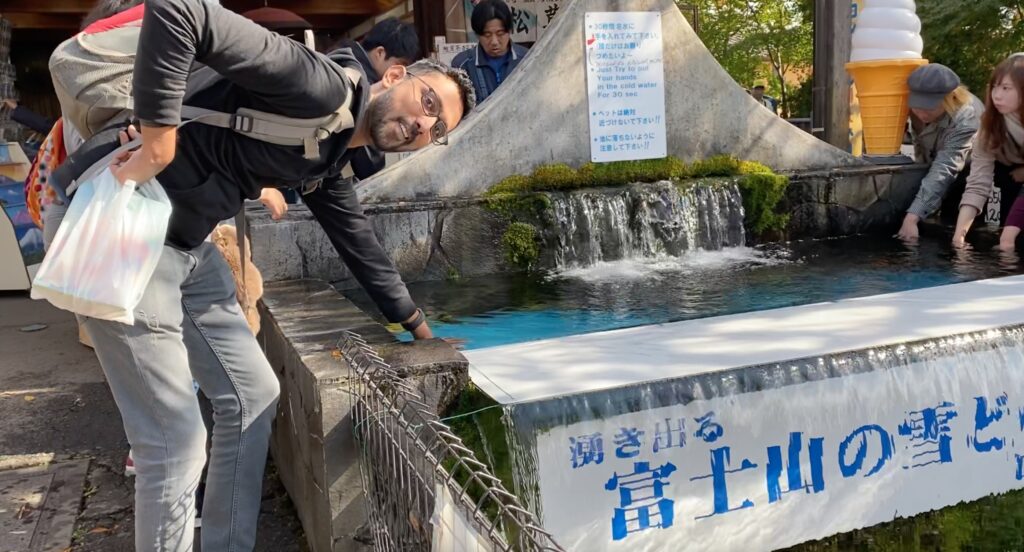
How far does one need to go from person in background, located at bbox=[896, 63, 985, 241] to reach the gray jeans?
5.88 meters

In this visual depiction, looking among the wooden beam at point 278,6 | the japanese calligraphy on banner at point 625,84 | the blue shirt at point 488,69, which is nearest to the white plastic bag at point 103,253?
the japanese calligraphy on banner at point 625,84

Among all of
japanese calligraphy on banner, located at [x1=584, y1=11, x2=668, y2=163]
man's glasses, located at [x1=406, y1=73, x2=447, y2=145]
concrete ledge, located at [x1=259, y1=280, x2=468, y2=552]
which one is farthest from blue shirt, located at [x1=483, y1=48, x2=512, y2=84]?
man's glasses, located at [x1=406, y1=73, x2=447, y2=145]

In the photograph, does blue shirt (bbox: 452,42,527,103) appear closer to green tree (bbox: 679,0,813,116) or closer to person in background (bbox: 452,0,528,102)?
person in background (bbox: 452,0,528,102)

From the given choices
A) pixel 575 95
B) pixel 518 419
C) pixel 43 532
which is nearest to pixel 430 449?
pixel 518 419

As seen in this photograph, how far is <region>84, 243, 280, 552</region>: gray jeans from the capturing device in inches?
86.8

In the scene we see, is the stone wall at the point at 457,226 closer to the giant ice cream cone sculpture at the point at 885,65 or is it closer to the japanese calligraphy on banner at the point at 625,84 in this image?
the giant ice cream cone sculpture at the point at 885,65

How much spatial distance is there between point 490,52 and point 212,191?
479 centimetres

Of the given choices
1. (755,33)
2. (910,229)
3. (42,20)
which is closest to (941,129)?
(910,229)

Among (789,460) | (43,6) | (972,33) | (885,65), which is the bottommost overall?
(789,460)

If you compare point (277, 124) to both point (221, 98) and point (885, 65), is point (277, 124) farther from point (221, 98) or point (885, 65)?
point (885, 65)

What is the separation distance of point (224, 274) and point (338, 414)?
0.53 meters

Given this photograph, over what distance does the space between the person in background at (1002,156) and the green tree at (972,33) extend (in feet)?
30.5

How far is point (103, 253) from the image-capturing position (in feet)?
6.56

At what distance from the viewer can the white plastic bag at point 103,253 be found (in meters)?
1.99
